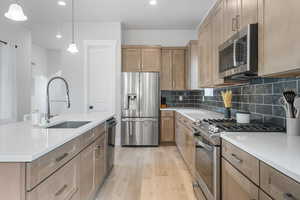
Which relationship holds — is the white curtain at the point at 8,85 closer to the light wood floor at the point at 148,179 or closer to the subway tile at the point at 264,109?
the light wood floor at the point at 148,179

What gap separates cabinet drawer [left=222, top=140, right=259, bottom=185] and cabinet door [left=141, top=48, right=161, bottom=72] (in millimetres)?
3718

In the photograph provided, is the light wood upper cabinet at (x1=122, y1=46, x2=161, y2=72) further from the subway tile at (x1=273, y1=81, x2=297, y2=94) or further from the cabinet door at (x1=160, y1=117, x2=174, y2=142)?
the subway tile at (x1=273, y1=81, x2=297, y2=94)

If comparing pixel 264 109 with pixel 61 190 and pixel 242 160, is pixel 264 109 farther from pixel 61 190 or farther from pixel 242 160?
pixel 61 190

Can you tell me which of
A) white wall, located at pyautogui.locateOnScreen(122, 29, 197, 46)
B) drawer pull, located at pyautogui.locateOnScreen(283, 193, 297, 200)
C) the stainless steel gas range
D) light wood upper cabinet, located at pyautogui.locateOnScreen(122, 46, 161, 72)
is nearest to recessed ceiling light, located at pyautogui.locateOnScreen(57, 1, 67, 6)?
light wood upper cabinet, located at pyautogui.locateOnScreen(122, 46, 161, 72)

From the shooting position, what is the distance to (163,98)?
5477 millimetres

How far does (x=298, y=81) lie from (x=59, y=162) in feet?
6.21

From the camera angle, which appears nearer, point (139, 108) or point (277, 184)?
point (277, 184)

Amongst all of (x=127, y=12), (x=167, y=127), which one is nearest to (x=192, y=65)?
(x=167, y=127)

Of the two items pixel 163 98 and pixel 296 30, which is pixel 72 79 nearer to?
pixel 163 98

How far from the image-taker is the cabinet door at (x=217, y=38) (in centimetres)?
260

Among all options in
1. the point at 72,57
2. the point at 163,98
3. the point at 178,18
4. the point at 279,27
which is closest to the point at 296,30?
the point at 279,27

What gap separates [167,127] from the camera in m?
5.05

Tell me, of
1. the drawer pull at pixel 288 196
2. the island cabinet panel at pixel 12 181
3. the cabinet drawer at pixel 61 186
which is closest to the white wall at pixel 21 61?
the cabinet drawer at pixel 61 186

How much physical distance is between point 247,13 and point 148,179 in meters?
2.44
